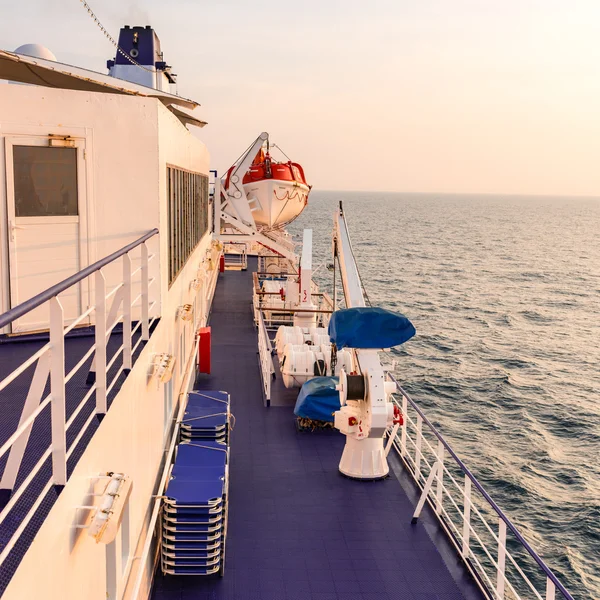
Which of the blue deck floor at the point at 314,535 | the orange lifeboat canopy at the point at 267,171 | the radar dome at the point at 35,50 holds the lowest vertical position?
the blue deck floor at the point at 314,535

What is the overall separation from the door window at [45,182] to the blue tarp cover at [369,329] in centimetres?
361

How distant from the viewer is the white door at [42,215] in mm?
7070

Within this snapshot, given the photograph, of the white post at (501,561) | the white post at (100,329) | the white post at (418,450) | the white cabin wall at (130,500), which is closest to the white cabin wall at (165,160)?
the white cabin wall at (130,500)

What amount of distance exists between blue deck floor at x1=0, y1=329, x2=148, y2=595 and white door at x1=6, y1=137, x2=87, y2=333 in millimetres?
672

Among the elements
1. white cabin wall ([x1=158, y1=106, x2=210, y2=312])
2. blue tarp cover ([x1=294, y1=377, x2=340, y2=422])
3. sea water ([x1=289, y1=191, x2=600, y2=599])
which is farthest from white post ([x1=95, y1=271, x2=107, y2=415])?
sea water ([x1=289, y1=191, x2=600, y2=599])

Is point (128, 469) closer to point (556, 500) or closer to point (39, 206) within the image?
point (39, 206)

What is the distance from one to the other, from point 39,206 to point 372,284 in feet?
154

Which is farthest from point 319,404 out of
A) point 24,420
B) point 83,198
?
point 24,420

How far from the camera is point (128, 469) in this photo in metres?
5.71

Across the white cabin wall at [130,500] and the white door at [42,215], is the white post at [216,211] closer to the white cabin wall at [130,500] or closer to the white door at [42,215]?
the white cabin wall at [130,500]

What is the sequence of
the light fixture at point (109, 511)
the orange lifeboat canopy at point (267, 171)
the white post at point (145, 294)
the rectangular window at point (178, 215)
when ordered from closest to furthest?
the light fixture at point (109, 511)
the white post at point (145, 294)
the rectangular window at point (178, 215)
the orange lifeboat canopy at point (267, 171)

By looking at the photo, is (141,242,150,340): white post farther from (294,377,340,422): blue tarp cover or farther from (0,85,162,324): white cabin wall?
(294,377,340,422): blue tarp cover

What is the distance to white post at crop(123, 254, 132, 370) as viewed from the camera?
5.12 m

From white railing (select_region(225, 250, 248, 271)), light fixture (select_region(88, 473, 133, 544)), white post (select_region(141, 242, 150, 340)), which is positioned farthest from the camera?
white railing (select_region(225, 250, 248, 271))
